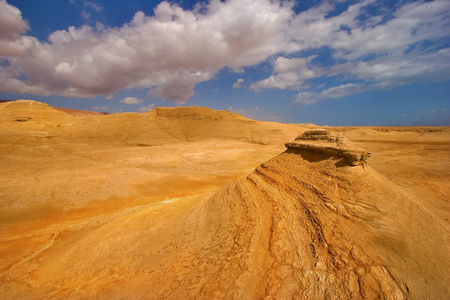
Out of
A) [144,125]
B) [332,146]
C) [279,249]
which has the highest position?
[144,125]

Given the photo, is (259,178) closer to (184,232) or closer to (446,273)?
(184,232)

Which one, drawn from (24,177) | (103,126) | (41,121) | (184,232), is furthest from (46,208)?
(103,126)

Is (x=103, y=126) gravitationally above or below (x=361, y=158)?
above

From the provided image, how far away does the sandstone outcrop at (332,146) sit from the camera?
4902 mm

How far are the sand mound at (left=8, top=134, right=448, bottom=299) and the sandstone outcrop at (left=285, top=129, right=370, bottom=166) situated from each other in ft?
0.56

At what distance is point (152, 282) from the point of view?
152 inches

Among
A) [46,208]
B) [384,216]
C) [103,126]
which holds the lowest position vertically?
[46,208]

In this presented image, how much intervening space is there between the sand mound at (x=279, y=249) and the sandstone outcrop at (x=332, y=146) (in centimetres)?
17

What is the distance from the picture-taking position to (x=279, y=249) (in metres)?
3.85

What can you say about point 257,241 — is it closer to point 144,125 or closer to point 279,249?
point 279,249

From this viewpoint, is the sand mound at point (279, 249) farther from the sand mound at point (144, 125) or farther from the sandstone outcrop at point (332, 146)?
the sand mound at point (144, 125)

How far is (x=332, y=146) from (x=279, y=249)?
3135mm

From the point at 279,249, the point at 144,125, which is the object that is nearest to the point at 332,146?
the point at 279,249

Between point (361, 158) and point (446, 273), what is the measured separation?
2.51 metres
